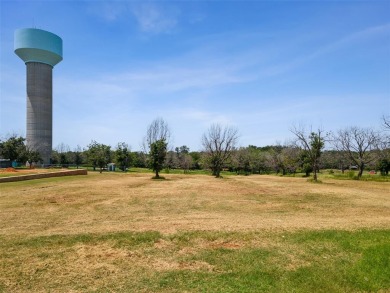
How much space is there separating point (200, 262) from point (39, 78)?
94235 millimetres

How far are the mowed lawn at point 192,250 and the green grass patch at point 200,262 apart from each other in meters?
0.02

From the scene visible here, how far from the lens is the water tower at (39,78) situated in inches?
3201

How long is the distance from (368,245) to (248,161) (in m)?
68.4

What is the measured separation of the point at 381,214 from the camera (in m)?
14.0

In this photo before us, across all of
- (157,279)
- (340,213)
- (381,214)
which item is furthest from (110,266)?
(381,214)

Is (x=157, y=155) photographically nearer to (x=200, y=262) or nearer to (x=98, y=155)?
(x=98, y=155)

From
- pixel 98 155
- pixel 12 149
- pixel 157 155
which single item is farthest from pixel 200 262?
pixel 12 149

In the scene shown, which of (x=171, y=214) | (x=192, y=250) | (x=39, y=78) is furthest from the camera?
(x=39, y=78)

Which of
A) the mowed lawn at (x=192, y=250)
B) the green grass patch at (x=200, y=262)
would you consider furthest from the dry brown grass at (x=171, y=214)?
the green grass patch at (x=200, y=262)

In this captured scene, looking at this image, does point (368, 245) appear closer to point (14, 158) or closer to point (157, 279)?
point (157, 279)

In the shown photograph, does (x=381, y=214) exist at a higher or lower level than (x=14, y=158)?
lower

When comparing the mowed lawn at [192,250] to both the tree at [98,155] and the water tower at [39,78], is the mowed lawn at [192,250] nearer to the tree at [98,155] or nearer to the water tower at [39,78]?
the tree at [98,155]

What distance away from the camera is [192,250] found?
8438mm

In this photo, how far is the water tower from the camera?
8131cm
